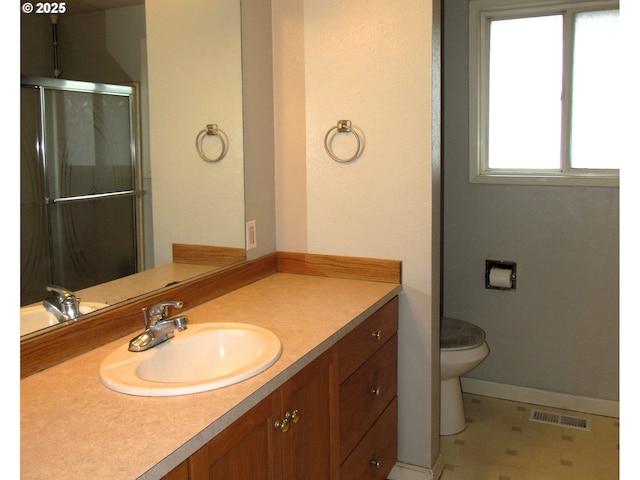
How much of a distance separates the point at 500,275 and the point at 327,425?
5.42 ft

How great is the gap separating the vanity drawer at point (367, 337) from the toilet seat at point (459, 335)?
600mm

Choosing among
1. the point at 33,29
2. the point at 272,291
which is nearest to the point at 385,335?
the point at 272,291

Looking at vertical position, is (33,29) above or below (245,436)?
above

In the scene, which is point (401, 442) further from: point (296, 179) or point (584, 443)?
point (296, 179)

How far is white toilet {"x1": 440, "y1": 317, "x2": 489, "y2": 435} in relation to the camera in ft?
9.80

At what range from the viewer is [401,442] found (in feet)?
8.64

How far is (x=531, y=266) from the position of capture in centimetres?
333

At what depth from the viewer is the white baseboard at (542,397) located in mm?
3268

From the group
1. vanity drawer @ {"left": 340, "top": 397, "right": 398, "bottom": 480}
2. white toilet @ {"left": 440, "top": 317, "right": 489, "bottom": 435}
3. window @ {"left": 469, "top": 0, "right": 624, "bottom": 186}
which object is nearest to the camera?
vanity drawer @ {"left": 340, "top": 397, "right": 398, "bottom": 480}

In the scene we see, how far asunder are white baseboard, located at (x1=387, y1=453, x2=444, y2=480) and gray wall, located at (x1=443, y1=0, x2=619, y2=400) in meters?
1.03

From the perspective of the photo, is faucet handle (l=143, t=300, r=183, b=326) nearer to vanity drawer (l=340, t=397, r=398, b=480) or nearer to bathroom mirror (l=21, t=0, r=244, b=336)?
bathroom mirror (l=21, t=0, r=244, b=336)

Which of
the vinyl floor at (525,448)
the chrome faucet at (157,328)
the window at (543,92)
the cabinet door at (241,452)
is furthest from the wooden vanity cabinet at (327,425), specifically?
the window at (543,92)

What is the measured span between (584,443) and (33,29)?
2723 mm

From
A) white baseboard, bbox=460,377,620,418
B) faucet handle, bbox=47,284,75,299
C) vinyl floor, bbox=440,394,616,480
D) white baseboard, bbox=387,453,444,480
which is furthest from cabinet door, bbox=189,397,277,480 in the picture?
white baseboard, bbox=460,377,620,418
